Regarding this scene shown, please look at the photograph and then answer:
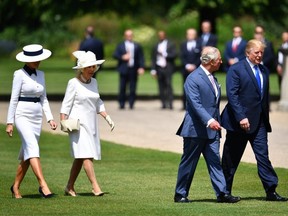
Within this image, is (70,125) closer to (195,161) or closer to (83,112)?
(83,112)

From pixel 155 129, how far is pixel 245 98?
9.71 meters

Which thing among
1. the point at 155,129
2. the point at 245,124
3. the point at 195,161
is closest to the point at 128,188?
the point at 195,161

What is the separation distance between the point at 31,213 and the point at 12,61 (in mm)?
56566

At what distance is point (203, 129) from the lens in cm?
1212

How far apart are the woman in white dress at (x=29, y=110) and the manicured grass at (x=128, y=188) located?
34 cm

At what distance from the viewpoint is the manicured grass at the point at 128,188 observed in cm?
1169

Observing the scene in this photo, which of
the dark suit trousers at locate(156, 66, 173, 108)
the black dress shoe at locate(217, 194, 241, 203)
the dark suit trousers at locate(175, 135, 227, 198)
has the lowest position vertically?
the black dress shoe at locate(217, 194, 241, 203)

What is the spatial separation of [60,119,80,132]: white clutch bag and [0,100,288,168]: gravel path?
3900mm

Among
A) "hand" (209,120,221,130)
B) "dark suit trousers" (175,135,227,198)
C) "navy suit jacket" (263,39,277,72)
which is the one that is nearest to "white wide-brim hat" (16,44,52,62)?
"dark suit trousers" (175,135,227,198)

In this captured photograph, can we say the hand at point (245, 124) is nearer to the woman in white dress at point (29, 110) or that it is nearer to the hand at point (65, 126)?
the hand at point (65, 126)

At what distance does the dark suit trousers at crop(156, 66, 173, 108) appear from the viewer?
28.3 m

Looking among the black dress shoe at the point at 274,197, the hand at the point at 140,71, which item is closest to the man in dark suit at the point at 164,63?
the hand at the point at 140,71

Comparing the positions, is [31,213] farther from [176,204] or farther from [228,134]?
[228,134]

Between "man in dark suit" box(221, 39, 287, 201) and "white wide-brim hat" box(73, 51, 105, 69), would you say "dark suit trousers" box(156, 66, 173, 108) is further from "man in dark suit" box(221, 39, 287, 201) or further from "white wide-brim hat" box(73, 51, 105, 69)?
"man in dark suit" box(221, 39, 287, 201)
